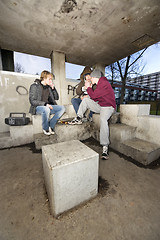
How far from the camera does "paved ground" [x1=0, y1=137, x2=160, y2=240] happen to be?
0.91 metres

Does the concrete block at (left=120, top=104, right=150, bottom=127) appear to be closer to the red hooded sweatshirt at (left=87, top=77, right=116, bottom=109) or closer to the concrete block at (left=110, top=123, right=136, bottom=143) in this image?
the concrete block at (left=110, top=123, right=136, bottom=143)

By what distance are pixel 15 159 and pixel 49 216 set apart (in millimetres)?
1572

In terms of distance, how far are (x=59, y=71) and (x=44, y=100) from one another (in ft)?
8.71

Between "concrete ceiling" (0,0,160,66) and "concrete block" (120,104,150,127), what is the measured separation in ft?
8.42

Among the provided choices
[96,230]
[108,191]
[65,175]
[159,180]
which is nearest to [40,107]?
[65,175]

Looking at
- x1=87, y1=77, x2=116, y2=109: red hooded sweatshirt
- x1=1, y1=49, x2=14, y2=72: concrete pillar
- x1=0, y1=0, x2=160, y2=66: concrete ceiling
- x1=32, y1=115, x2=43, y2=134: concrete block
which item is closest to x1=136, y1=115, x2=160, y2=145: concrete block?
x1=87, y1=77, x2=116, y2=109: red hooded sweatshirt

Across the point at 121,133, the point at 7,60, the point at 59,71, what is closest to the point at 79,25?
the point at 59,71

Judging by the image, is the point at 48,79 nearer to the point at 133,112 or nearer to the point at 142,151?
the point at 133,112

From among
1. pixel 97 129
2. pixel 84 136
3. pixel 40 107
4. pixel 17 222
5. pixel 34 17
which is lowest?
pixel 17 222

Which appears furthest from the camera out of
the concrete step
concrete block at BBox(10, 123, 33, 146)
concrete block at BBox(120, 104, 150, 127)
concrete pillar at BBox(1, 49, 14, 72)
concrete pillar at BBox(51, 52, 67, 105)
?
concrete pillar at BBox(1, 49, 14, 72)

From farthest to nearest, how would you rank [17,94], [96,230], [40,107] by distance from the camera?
[17,94] < [40,107] < [96,230]

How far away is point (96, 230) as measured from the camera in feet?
3.07

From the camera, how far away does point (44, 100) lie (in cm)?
309

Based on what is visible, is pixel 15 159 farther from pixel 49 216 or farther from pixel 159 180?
pixel 159 180
